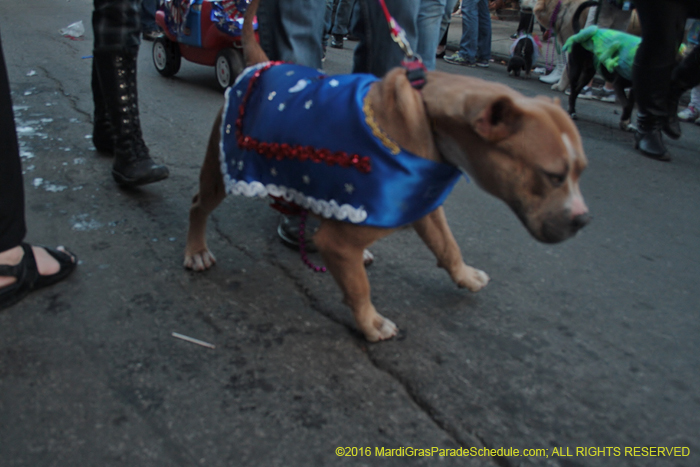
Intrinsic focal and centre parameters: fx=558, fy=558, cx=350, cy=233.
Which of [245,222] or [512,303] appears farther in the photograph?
[245,222]

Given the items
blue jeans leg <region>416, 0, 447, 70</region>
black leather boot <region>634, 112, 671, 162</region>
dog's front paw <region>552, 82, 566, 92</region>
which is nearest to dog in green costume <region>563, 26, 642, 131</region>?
black leather boot <region>634, 112, 671, 162</region>

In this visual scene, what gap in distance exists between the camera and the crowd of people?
77.6 inches

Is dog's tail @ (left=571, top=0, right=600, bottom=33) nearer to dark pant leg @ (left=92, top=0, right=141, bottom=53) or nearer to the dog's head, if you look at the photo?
dark pant leg @ (left=92, top=0, right=141, bottom=53)

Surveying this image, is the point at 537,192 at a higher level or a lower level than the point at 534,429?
higher

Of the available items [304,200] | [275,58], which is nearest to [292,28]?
[275,58]

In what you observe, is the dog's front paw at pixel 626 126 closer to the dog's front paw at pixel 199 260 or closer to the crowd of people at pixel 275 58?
the crowd of people at pixel 275 58

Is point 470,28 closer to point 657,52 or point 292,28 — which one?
point 657,52

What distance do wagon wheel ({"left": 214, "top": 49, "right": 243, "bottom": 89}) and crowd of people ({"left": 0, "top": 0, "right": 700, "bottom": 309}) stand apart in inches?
76.8

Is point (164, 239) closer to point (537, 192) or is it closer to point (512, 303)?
point (512, 303)

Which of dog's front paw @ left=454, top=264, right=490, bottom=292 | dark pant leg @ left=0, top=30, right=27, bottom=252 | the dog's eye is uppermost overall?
the dog's eye

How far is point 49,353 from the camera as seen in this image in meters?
1.79

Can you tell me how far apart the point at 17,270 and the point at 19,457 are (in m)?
0.82

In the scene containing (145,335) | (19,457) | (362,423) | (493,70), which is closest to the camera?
(19,457)

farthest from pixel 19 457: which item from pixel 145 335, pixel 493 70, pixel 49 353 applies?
pixel 493 70
